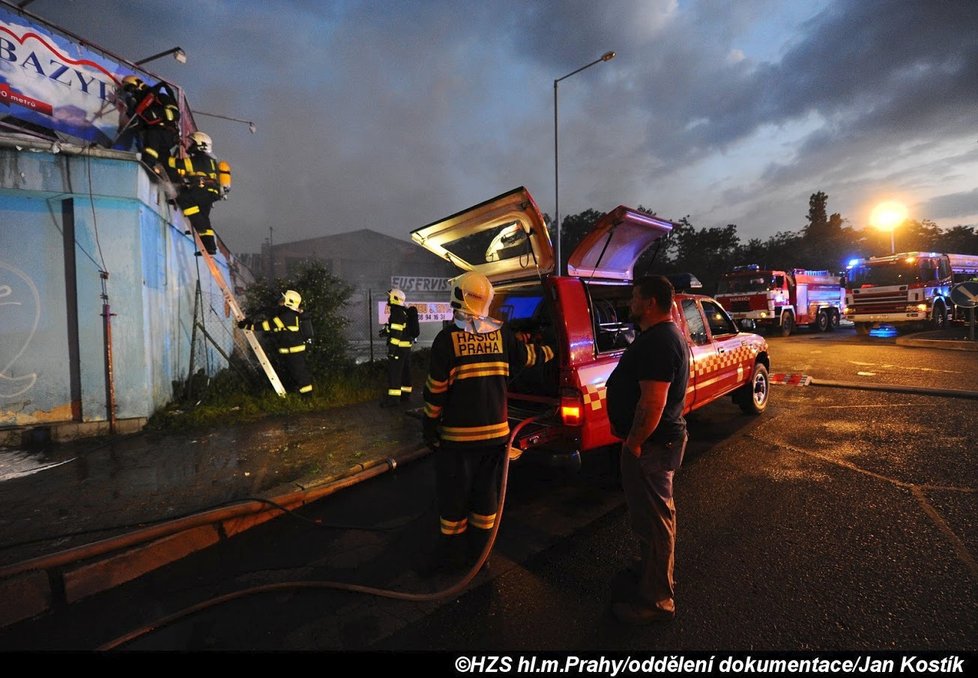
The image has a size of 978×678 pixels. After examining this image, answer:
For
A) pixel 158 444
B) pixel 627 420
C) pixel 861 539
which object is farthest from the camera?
pixel 158 444

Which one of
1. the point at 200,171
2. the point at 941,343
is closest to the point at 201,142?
the point at 200,171

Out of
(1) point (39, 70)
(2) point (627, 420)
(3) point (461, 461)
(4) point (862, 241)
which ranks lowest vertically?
(3) point (461, 461)

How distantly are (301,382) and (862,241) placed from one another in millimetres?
50128

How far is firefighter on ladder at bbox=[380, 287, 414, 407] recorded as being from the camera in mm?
6703

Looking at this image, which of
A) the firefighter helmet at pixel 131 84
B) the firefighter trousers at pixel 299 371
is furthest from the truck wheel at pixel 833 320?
the firefighter helmet at pixel 131 84

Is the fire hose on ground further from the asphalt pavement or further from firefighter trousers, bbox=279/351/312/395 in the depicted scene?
firefighter trousers, bbox=279/351/312/395

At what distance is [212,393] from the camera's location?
6.27 meters

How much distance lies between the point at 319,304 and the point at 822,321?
21.0 m

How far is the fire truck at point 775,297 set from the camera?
54.9 ft

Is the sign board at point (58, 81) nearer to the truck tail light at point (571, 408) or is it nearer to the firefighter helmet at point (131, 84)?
the firefighter helmet at point (131, 84)

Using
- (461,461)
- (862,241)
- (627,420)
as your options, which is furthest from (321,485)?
(862,241)

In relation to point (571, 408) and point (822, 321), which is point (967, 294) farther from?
point (571, 408)

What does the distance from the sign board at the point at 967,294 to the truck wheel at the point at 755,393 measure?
7.73m

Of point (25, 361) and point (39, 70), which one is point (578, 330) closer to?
point (25, 361)
